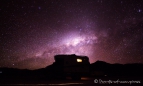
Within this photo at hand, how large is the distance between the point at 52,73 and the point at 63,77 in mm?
2401

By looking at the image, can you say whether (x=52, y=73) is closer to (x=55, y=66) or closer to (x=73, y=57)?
(x=55, y=66)

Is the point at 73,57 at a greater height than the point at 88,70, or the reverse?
the point at 73,57

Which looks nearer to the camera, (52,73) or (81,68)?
(81,68)

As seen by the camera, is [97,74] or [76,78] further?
[97,74]

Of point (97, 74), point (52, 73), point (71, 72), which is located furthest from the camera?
point (97, 74)

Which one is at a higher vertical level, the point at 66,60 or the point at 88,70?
the point at 66,60

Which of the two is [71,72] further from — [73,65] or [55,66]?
[55,66]

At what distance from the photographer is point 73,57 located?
77.9ft

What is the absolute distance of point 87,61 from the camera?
80.5ft

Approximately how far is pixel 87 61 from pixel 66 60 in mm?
3011

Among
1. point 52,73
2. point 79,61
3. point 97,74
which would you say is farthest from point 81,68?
point 97,74

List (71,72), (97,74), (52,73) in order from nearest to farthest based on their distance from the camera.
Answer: (71,72)
(52,73)
(97,74)

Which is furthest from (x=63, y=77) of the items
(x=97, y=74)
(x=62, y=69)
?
(x=97, y=74)

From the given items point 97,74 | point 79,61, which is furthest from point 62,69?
point 97,74
